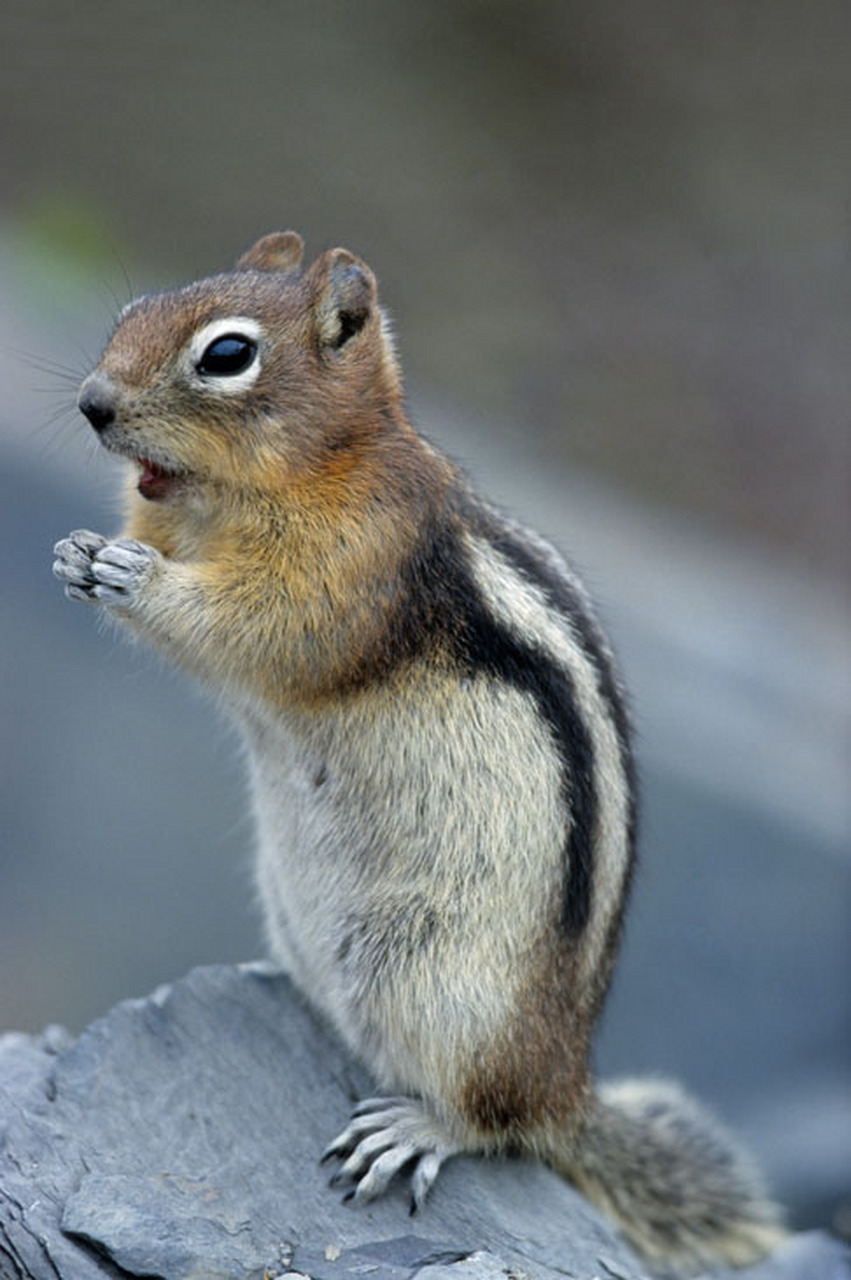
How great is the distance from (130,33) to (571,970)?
7.18 meters

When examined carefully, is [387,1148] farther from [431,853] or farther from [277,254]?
[277,254]

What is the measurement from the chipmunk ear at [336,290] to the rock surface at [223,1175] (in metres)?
1.43

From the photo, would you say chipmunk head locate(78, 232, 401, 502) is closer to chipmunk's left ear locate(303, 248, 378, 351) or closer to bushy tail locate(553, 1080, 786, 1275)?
chipmunk's left ear locate(303, 248, 378, 351)

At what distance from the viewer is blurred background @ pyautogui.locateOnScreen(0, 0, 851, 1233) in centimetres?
554

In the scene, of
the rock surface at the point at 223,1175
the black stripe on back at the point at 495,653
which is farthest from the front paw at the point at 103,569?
the rock surface at the point at 223,1175

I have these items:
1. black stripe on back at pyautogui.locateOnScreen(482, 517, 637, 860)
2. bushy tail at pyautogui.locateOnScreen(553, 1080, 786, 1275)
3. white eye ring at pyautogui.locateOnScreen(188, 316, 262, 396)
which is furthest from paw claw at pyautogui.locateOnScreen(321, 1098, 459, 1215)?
white eye ring at pyautogui.locateOnScreen(188, 316, 262, 396)

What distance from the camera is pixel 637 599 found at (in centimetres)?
670

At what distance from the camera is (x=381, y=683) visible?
323 centimetres

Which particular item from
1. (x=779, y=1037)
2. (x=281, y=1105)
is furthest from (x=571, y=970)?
(x=779, y=1037)

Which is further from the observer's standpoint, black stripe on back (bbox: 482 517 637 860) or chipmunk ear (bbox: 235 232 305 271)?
chipmunk ear (bbox: 235 232 305 271)

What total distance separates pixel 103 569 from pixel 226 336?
1.64 feet

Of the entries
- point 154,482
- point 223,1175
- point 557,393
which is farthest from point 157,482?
point 557,393

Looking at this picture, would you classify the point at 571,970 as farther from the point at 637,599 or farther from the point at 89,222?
the point at 89,222

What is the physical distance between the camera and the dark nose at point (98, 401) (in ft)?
9.89
